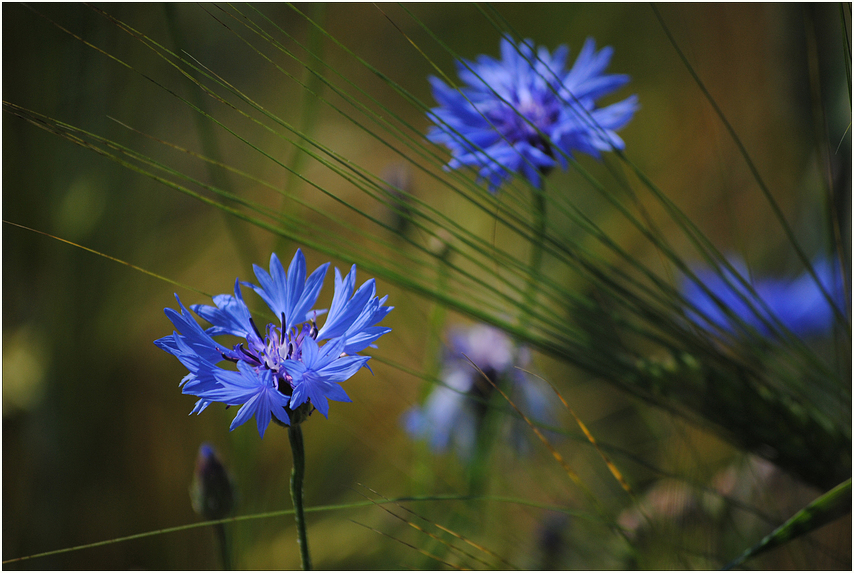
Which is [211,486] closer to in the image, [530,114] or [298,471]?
[298,471]

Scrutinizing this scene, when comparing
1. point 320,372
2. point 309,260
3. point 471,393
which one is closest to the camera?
point 320,372

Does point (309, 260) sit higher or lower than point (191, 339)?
higher

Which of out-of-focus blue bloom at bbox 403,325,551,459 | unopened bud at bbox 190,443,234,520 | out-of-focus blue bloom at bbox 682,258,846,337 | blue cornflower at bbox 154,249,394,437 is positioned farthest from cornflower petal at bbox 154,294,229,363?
out-of-focus blue bloom at bbox 682,258,846,337

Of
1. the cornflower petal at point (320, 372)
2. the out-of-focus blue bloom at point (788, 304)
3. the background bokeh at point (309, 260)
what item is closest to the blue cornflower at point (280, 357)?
the cornflower petal at point (320, 372)

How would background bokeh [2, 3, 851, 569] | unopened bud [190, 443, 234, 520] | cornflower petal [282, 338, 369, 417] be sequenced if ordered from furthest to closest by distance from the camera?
background bokeh [2, 3, 851, 569]
unopened bud [190, 443, 234, 520]
cornflower petal [282, 338, 369, 417]

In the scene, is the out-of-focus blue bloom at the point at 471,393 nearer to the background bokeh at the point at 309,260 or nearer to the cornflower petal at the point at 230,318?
the background bokeh at the point at 309,260

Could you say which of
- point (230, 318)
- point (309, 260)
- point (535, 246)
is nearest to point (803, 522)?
point (535, 246)

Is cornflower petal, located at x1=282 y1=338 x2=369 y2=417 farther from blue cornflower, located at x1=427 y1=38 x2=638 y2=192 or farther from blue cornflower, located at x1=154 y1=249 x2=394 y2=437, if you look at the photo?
blue cornflower, located at x1=427 y1=38 x2=638 y2=192
